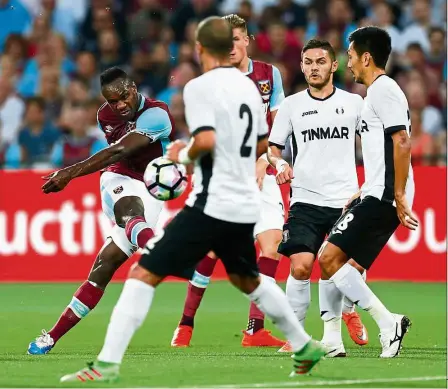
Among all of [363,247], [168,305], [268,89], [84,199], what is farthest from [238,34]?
[84,199]

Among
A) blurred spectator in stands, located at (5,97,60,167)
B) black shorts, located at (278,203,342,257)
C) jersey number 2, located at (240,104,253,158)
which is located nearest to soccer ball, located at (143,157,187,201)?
jersey number 2, located at (240,104,253,158)

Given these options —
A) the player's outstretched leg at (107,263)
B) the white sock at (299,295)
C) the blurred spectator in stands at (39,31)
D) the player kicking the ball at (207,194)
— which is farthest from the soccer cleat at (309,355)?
the blurred spectator in stands at (39,31)

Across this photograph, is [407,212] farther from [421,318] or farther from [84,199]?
[84,199]

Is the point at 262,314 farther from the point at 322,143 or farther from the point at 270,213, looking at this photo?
the point at 322,143

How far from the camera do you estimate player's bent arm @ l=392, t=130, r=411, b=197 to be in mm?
7727

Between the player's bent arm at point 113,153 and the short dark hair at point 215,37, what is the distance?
7.71ft

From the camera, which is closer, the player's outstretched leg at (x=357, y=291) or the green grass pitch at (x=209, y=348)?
the green grass pitch at (x=209, y=348)

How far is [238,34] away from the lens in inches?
353

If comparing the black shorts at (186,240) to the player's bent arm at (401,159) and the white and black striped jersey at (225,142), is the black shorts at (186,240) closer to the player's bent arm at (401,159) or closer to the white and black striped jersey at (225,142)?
the white and black striped jersey at (225,142)

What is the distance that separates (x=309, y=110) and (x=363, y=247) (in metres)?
1.15

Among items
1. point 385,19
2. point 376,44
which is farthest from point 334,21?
point 376,44

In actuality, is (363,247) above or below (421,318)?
above

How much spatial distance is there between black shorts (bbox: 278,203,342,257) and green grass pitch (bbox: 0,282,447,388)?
2.55 feet

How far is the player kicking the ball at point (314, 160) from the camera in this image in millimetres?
8461
